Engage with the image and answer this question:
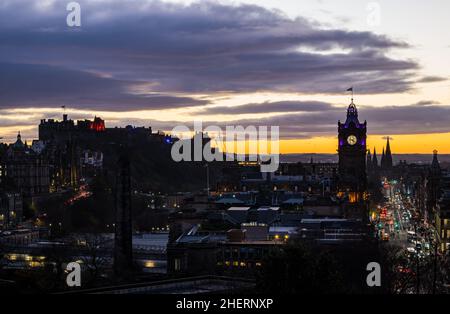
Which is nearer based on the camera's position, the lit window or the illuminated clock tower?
the lit window

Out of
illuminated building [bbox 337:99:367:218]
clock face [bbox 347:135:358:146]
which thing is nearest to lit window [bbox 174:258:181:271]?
illuminated building [bbox 337:99:367:218]

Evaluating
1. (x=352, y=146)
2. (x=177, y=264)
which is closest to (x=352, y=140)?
(x=352, y=146)

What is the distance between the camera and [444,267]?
2014 inches

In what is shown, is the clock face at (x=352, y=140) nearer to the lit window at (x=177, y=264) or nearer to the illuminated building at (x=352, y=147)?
the illuminated building at (x=352, y=147)

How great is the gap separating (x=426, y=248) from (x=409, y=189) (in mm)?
122612

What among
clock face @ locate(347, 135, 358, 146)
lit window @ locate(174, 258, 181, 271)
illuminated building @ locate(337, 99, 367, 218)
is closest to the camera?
lit window @ locate(174, 258, 181, 271)

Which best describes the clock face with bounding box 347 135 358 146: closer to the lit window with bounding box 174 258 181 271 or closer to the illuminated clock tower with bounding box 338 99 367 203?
the illuminated clock tower with bounding box 338 99 367 203
